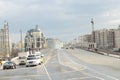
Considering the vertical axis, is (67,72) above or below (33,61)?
above

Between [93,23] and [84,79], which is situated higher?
[93,23]

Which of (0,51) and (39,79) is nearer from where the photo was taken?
(39,79)

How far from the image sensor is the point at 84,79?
26844 millimetres

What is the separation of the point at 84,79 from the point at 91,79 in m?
0.65

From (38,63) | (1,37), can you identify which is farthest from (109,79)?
(1,37)

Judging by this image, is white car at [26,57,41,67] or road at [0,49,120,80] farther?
white car at [26,57,41,67]

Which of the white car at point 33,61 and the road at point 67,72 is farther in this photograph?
the white car at point 33,61

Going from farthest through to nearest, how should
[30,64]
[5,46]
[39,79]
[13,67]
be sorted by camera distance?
[5,46]
[30,64]
[13,67]
[39,79]

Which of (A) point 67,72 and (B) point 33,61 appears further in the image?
(B) point 33,61

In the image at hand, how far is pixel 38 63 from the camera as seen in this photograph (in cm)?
6300

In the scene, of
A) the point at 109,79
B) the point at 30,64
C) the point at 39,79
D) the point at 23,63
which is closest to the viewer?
the point at 109,79

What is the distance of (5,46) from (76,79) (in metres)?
97.5

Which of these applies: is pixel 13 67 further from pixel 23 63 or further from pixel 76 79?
pixel 76 79

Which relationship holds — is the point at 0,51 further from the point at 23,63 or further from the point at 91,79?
the point at 91,79
